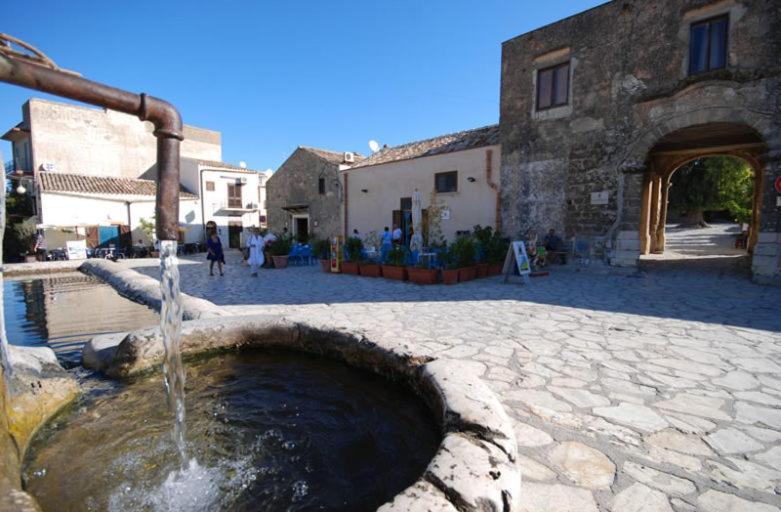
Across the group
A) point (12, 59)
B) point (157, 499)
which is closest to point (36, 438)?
point (157, 499)

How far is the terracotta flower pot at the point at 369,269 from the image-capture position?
10.5 metres

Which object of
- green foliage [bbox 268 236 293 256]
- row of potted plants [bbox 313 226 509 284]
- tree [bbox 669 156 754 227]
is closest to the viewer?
row of potted plants [bbox 313 226 509 284]

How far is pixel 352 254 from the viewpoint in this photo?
11133 millimetres

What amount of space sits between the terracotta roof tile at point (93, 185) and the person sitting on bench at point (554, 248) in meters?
21.5

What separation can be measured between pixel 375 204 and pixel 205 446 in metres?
15.2

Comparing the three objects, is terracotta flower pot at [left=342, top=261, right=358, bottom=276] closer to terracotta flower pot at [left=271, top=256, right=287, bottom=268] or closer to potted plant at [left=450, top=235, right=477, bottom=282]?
potted plant at [left=450, top=235, right=477, bottom=282]

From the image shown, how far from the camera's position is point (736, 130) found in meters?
9.95

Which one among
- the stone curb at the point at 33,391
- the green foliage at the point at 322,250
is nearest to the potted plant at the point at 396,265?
the green foliage at the point at 322,250

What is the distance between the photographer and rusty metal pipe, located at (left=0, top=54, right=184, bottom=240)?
5.55ft

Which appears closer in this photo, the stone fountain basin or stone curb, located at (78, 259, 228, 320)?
the stone fountain basin

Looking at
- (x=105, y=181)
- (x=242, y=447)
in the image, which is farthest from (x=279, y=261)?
(x=105, y=181)

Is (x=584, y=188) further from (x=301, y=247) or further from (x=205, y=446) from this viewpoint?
(x=205, y=446)

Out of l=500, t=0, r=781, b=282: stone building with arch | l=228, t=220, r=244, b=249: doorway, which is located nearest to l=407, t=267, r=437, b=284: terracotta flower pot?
l=500, t=0, r=781, b=282: stone building with arch

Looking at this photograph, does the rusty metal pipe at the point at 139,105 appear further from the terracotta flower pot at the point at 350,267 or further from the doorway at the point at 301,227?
the doorway at the point at 301,227
